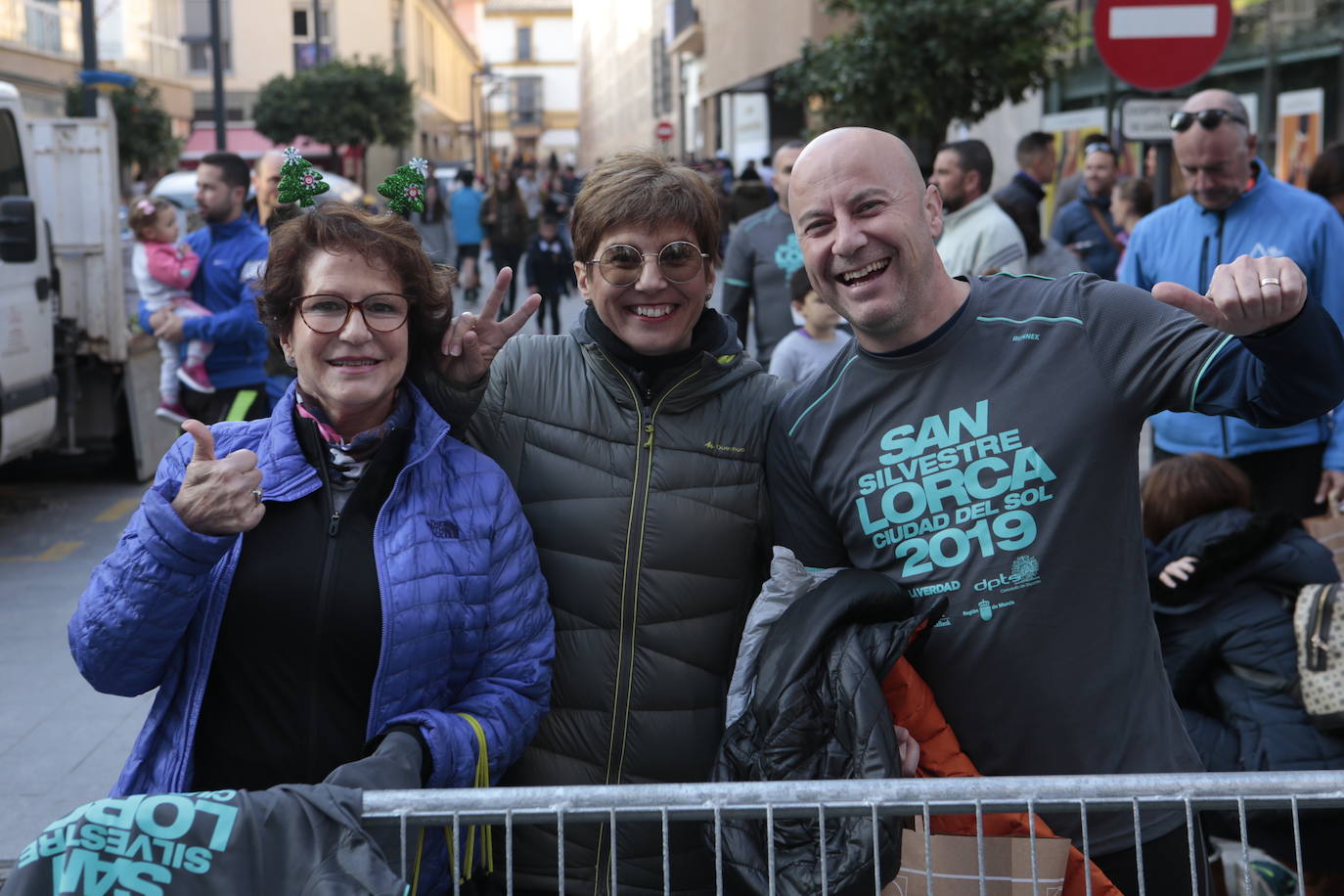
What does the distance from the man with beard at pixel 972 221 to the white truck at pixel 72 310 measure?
5.16 m

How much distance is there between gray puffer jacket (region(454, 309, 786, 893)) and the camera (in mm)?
2670

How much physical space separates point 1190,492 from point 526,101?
453 feet

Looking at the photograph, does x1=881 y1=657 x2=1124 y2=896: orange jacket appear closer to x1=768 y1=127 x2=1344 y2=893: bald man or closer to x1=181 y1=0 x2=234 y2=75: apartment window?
x1=768 y1=127 x2=1344 y2=893: bald man

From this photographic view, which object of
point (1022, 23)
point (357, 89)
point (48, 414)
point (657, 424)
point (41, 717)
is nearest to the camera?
point (657, 424)

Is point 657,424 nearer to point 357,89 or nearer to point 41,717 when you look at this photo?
point 41,717

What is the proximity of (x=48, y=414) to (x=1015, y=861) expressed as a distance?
8.28 meters

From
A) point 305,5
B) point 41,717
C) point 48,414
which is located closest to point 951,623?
point 41,717

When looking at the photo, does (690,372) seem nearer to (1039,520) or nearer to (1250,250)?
(1039,520)

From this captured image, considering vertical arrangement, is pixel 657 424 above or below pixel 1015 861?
above

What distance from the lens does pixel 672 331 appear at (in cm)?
275

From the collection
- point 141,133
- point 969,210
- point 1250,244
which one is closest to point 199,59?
point 141,133

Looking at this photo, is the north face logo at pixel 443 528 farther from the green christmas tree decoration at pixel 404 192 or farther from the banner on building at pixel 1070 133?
the banner on building at pixel 1070 133

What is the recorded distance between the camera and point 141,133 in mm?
30359

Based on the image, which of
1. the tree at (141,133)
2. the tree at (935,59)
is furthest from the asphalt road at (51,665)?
the tree at (141,133)
